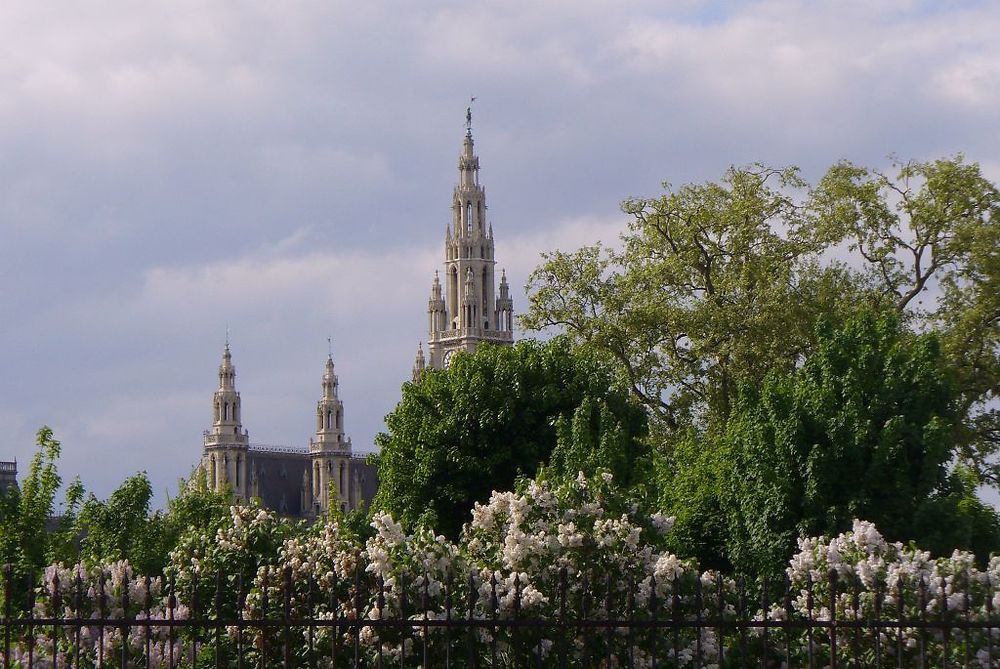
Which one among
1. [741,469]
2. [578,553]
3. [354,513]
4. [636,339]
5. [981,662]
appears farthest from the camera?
[636,339]

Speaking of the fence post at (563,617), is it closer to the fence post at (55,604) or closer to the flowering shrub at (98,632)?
the flowering shrub at (98,632)

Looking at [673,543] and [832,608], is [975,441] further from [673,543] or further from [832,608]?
[832,608]

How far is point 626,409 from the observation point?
3638cm

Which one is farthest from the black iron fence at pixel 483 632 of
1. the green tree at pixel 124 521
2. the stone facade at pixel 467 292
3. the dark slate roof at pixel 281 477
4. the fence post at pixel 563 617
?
the dark slate roof at pixel 281 477

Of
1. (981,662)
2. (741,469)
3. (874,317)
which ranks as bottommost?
(981,662)

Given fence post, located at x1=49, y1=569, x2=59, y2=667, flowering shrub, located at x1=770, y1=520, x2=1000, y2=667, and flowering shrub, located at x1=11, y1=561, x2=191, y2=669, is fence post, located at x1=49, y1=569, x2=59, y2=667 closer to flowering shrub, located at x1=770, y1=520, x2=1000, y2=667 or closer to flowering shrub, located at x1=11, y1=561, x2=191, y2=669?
flowering shrub, located at x1=11, y1=561, x2=191, y2=669

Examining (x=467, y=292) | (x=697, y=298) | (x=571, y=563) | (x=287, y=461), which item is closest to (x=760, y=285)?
(x=697, y=298)

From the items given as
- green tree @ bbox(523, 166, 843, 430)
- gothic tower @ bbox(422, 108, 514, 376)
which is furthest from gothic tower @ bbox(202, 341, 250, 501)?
Answer: green tree @ bbox(523, 166, 843, 430)

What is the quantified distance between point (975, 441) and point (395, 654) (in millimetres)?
28099

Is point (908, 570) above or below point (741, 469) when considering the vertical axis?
below

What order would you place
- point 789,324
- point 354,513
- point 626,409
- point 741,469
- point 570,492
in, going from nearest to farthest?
point 570,492, point 741,469, point 354,513, point 626,409, point 789,324

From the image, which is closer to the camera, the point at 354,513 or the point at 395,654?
the point at 395,654

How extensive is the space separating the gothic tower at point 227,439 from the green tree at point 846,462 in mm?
108989

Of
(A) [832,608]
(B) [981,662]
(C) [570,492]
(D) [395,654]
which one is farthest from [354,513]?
(A) [832,608]
